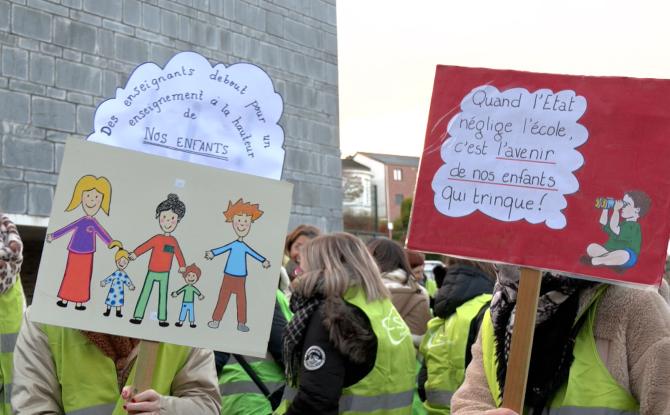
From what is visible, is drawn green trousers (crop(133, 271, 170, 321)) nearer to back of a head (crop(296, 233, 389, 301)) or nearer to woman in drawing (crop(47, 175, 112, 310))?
woman in drawing (crop(47, 175, 112, 310))

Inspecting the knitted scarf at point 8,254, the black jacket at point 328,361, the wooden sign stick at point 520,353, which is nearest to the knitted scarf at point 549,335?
the wooden sign stick at point 520,353

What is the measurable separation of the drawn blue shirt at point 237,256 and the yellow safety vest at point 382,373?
1260 mm

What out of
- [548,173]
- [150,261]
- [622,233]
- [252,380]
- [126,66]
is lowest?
[252,380]

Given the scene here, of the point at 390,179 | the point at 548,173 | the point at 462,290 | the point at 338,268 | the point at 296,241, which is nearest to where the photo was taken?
the point at 548,173

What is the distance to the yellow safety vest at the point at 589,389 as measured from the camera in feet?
8.45

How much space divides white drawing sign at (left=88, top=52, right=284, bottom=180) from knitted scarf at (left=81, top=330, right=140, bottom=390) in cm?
68

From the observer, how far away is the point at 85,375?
10.3ft

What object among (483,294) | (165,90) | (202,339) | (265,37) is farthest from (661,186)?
(265,37)

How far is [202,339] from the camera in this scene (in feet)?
9.82

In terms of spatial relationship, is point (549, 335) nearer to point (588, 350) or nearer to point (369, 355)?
point (588, 350)

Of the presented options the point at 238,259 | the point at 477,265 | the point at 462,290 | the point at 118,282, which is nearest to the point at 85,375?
the point at 118,282

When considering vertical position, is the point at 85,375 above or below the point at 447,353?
above

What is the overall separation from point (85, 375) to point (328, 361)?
4.17 feet

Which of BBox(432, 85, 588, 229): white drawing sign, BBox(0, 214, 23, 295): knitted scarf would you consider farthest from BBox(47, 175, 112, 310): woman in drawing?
BBox(432, 85, 588, 229): white drawing sign
